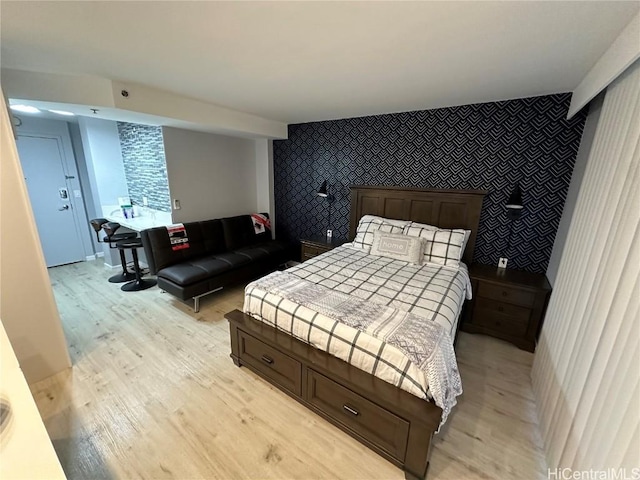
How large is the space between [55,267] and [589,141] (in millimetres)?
6828

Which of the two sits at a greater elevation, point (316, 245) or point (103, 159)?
point (103, 159)

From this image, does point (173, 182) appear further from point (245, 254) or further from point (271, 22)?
point (271, 22)

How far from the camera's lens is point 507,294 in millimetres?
2482

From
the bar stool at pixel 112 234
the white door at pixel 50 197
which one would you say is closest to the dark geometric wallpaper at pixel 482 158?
the bar stool at pixel 112 234

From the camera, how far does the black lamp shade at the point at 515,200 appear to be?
2492mm

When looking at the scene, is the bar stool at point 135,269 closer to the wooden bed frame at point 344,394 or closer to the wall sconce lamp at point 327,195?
the wooden bed frame at point 344,394

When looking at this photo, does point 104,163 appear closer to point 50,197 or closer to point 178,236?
point 50,197

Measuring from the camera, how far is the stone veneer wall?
3527 millimetres

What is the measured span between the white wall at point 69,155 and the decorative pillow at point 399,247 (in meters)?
4.87

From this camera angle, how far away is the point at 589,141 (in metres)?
2.07

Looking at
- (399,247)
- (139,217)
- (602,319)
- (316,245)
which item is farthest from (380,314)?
(139,217)

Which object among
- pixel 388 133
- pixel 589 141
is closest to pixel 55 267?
pixel 388 133

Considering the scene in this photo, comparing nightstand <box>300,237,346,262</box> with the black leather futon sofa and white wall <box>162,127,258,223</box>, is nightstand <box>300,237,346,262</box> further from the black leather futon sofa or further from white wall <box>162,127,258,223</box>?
white wall <box>162,127,258,223</box>

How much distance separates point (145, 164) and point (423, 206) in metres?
3.92
